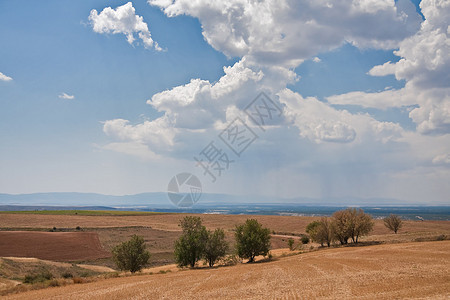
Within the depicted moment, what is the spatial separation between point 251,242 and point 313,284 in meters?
20.1

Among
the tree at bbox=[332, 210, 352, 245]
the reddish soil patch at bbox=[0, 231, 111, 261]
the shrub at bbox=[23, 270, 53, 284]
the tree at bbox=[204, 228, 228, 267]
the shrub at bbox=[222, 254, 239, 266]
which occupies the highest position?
the tree at bbox=[332, 210, 352, 245]

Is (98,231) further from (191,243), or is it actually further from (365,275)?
(365,275)

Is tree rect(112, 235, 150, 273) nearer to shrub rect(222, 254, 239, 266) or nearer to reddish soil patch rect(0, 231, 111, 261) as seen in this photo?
shrub rect(222, 254, 239, 266)

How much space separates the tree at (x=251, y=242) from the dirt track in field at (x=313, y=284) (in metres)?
10.5

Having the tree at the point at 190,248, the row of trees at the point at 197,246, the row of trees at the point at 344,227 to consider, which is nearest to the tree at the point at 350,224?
the row of trees at the point at 344,227

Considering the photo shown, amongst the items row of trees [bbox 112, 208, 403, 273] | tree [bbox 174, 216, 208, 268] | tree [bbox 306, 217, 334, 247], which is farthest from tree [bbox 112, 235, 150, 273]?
tree [bbox 306, 217, 334, 247]

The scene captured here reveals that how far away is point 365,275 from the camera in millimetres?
24828

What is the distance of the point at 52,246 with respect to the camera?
206ft

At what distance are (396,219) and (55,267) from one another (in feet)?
193

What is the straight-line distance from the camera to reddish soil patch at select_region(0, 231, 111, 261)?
5666cm

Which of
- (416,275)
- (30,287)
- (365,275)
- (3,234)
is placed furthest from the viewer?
(3,234)

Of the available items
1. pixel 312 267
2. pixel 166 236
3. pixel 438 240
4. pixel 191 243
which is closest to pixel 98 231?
pixel 166 236

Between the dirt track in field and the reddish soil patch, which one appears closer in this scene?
the dirt track in field

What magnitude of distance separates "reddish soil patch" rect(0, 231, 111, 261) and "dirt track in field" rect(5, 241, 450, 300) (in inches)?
1275
